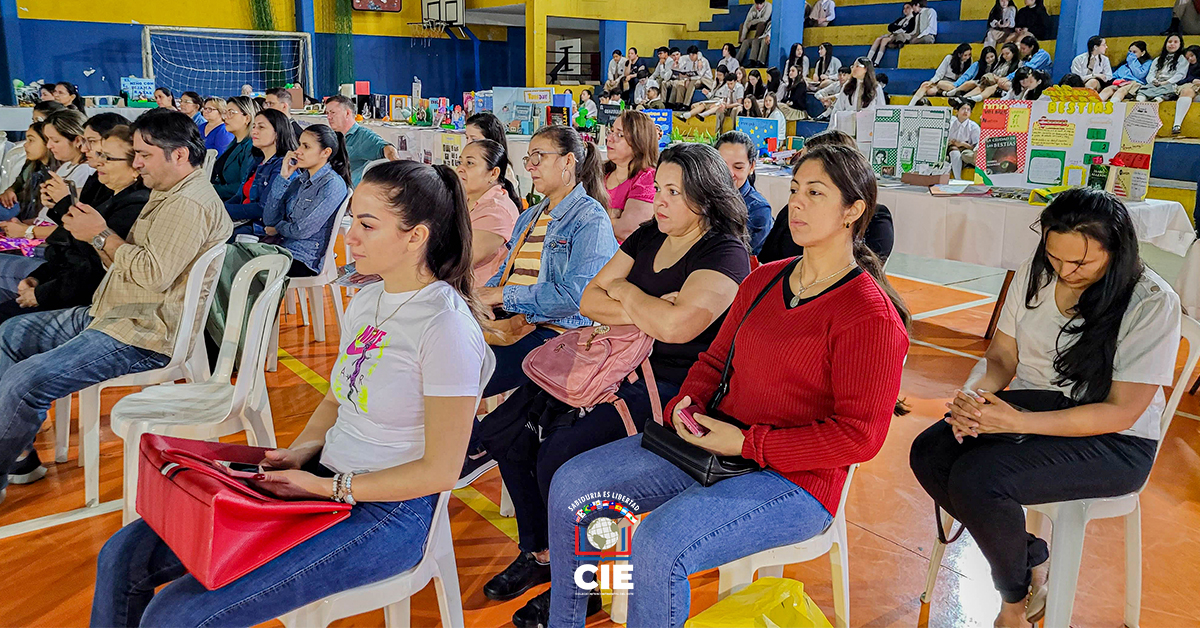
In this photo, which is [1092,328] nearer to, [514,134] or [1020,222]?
[1020,222]

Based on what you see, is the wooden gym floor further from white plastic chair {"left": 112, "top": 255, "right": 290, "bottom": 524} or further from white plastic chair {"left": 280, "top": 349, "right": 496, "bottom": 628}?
white plastic chair {"left": 280, "top": 349, "right": 496, "bottom": 628}

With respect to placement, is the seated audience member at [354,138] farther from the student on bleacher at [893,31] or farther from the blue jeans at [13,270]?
the student on bleacher at [893,31]

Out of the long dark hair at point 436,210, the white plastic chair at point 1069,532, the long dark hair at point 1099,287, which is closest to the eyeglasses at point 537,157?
the long dark hair at point 436,210

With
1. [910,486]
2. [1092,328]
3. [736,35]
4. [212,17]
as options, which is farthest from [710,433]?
[212,17]

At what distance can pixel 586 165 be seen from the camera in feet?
9.76

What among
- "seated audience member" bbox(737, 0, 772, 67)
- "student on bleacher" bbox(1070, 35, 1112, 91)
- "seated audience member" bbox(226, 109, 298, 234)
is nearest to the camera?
"seated audience member" bbox(226, 109, 298, 234)

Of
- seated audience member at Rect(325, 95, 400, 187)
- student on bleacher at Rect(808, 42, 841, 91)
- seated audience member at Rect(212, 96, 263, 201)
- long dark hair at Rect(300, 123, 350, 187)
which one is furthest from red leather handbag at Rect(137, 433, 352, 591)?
student on bleacher at Rect(808, 42, 841, 91)

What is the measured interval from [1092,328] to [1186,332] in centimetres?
40

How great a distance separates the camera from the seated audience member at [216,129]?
6488mm

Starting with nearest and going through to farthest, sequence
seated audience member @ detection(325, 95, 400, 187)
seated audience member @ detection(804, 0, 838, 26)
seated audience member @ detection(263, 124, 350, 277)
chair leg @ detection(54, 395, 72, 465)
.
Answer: chair leg @ detection(54, 395, 72, 465), seated audience member @ detection(263, 124, 350, 277), seated audience member @ detection(325, 95, 400, 187), seated audience member @ detection(804, 0, 838, 26)

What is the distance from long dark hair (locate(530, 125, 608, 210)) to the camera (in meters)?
2.85

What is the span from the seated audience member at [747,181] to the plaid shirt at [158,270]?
184 centimetres

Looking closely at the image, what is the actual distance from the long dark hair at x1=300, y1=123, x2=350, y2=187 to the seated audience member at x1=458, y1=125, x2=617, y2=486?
1489 millimetres

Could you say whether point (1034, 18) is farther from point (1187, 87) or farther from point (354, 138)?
point (354, 138)
